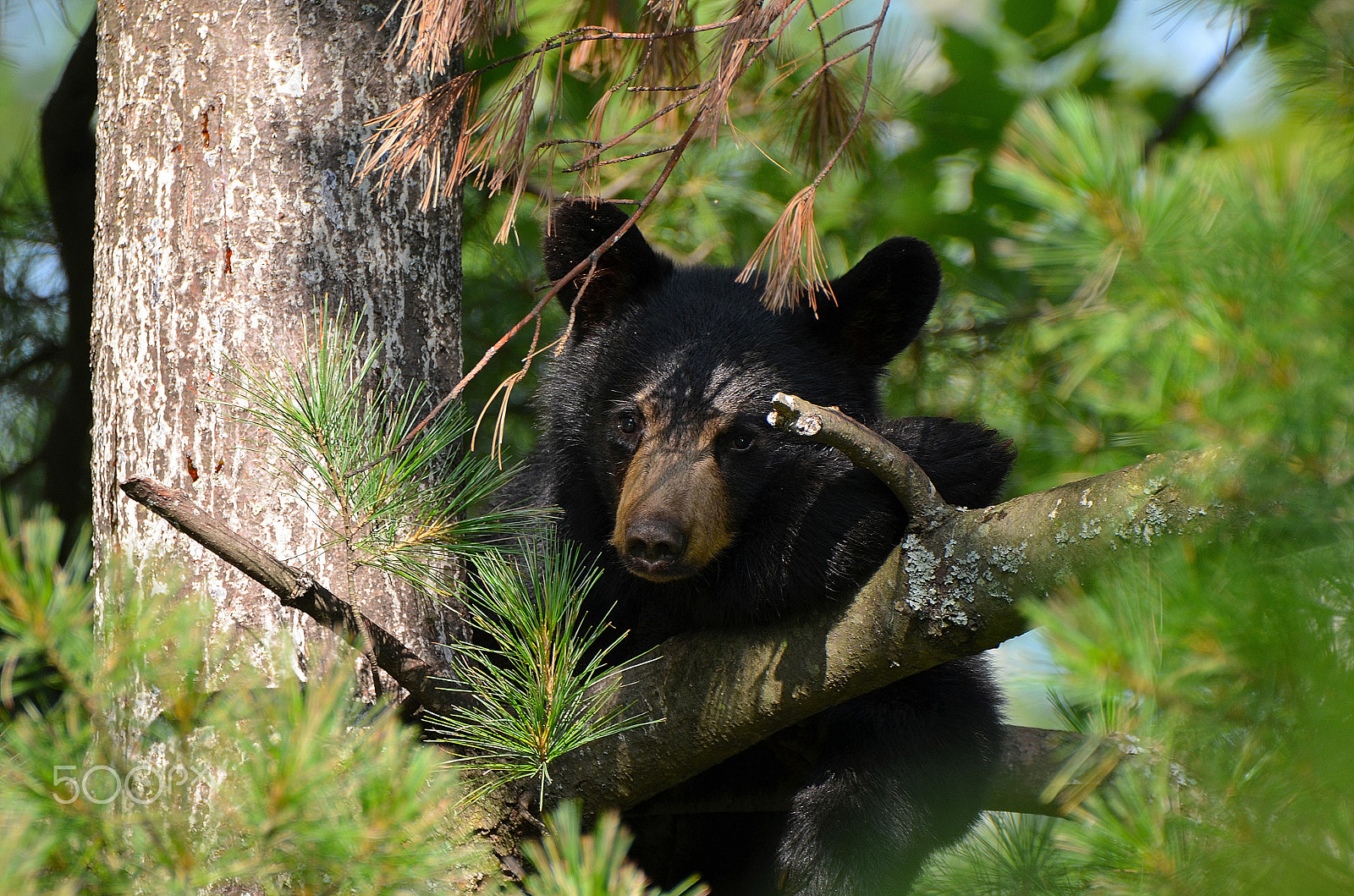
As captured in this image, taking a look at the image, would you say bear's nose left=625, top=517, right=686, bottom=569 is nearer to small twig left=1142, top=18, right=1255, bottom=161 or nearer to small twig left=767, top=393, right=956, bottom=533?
small twig left=767, top=393, right=956, bottom=533

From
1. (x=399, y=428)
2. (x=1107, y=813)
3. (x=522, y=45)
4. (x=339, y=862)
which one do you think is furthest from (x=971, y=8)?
(x=339, y=862)

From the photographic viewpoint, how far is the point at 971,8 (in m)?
4.44

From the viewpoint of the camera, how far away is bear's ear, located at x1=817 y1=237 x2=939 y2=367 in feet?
8.28

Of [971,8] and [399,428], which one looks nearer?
[399,428]

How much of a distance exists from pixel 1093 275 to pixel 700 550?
3.54 feet

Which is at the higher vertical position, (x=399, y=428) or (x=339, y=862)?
(x=399, y=428)

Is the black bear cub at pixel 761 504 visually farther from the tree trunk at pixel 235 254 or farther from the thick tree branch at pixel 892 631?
the tree trunk at pixel 235 254

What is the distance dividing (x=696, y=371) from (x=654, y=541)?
614 millimetres

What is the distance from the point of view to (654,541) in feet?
6.80

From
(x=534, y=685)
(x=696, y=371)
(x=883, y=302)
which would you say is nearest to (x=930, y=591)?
(x=534, y=685)

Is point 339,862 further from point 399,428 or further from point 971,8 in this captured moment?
point 971,8

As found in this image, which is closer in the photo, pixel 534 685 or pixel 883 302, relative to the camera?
pixel 534 685

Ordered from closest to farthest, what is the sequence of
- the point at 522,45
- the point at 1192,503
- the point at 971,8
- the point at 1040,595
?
the point at 1192,503 → the point at 1040,595 → the point at 522,45 → the point at 971,8

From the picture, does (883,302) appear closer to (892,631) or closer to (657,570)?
(657,570)
